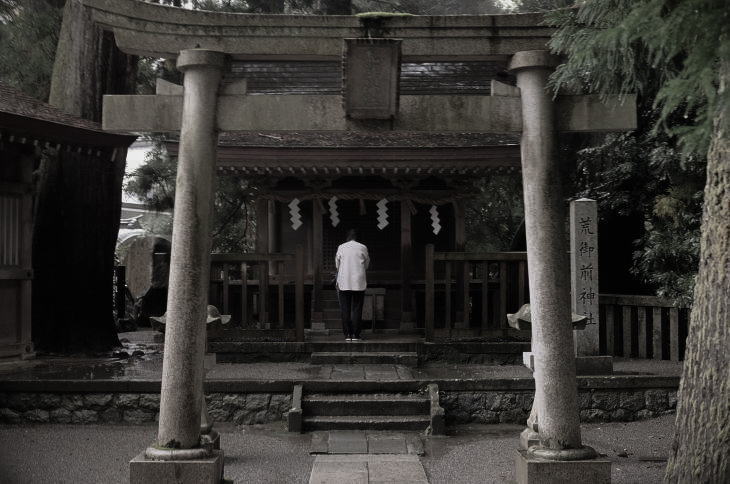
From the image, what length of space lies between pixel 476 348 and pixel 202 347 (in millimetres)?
6584

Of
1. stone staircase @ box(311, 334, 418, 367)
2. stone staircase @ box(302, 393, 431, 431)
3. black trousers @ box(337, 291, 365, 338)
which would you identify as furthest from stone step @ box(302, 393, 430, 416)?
black trousers @ box(337, 291, 365, 338)

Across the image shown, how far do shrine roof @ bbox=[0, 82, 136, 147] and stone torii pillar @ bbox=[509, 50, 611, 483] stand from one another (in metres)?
7.17

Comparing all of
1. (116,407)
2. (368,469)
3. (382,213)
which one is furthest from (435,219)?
(368,469)

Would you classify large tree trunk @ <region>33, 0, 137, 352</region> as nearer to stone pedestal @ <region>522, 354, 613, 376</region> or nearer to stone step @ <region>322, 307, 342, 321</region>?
stone step @ <region>322, 307, 342, 321</region>

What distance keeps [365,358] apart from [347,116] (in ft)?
19.4

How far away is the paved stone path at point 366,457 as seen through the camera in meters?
7.18

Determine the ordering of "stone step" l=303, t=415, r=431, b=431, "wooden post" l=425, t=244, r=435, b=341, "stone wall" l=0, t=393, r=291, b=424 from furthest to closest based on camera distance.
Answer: "wooden post" l=425, t=244, r=435, b=341 < "stone wall" l=0, t=393, r=291, b=424 < "stone step" l=303, t=415, r=431, b=431

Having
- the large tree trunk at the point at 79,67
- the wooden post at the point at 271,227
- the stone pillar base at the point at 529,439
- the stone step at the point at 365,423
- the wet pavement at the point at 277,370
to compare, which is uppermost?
the large tree trunk at the point at 79,67

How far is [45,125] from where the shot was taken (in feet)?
34.8

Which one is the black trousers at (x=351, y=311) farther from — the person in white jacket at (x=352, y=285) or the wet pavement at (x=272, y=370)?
the wet pavement at (x=272, y=370)

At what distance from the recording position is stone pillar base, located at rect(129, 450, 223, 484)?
5.93m

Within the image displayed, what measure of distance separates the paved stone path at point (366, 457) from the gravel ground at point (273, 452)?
0.15 meters

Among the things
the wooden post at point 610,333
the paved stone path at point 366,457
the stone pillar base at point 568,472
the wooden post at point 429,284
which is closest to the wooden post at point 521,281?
the wooden post at point 429,284

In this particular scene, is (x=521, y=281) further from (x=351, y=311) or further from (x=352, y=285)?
(x=351, y=311)
